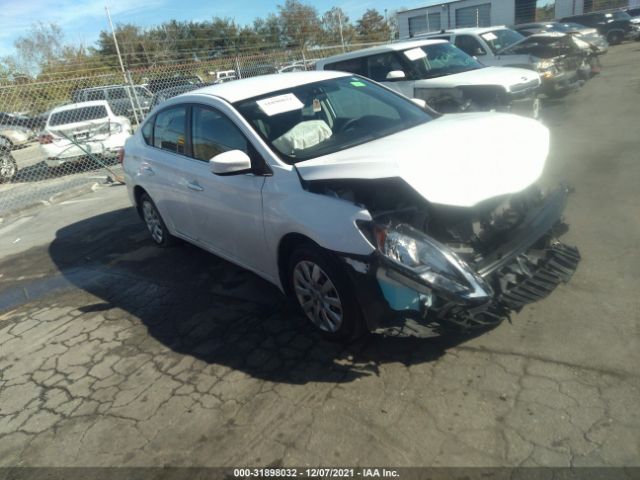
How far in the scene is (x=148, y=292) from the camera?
473 centimetres

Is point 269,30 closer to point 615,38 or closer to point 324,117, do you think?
point 615,38

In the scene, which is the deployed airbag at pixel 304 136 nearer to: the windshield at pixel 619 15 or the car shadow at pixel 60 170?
the car shadow at pixel 60 170

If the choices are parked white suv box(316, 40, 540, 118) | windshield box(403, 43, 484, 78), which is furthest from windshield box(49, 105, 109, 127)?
windshield box(403, 43, 484, 78)

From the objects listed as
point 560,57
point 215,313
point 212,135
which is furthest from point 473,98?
point 215,313

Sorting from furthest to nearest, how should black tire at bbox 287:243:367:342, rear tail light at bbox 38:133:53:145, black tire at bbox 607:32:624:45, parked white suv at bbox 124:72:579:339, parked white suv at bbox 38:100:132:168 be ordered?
black tire at bbox 607:32:624:45 → rear tail light at bbox 38:133:53:145 → parked white suv at bbox 38:100:132:168 → black tire at bbox 287:243:367:342 → parked white suv at bbox 124:72:579:339

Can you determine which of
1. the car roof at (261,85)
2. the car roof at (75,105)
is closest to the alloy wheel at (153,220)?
the car roof at (261,85)

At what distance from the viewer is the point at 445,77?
27.2ft

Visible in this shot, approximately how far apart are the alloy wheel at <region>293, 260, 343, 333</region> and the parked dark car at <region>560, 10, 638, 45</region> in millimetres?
27644

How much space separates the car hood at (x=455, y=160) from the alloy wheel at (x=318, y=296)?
0.63 metres

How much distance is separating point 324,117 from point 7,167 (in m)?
11.0

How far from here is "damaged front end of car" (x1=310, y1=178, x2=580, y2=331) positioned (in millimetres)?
2648

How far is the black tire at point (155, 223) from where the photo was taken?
548 cm

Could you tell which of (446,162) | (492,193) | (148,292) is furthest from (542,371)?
(148,292)

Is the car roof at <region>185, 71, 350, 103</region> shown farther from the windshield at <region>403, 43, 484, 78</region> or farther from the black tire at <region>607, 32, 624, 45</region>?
the black tire at <region>607, 32, 624, 45</region>
